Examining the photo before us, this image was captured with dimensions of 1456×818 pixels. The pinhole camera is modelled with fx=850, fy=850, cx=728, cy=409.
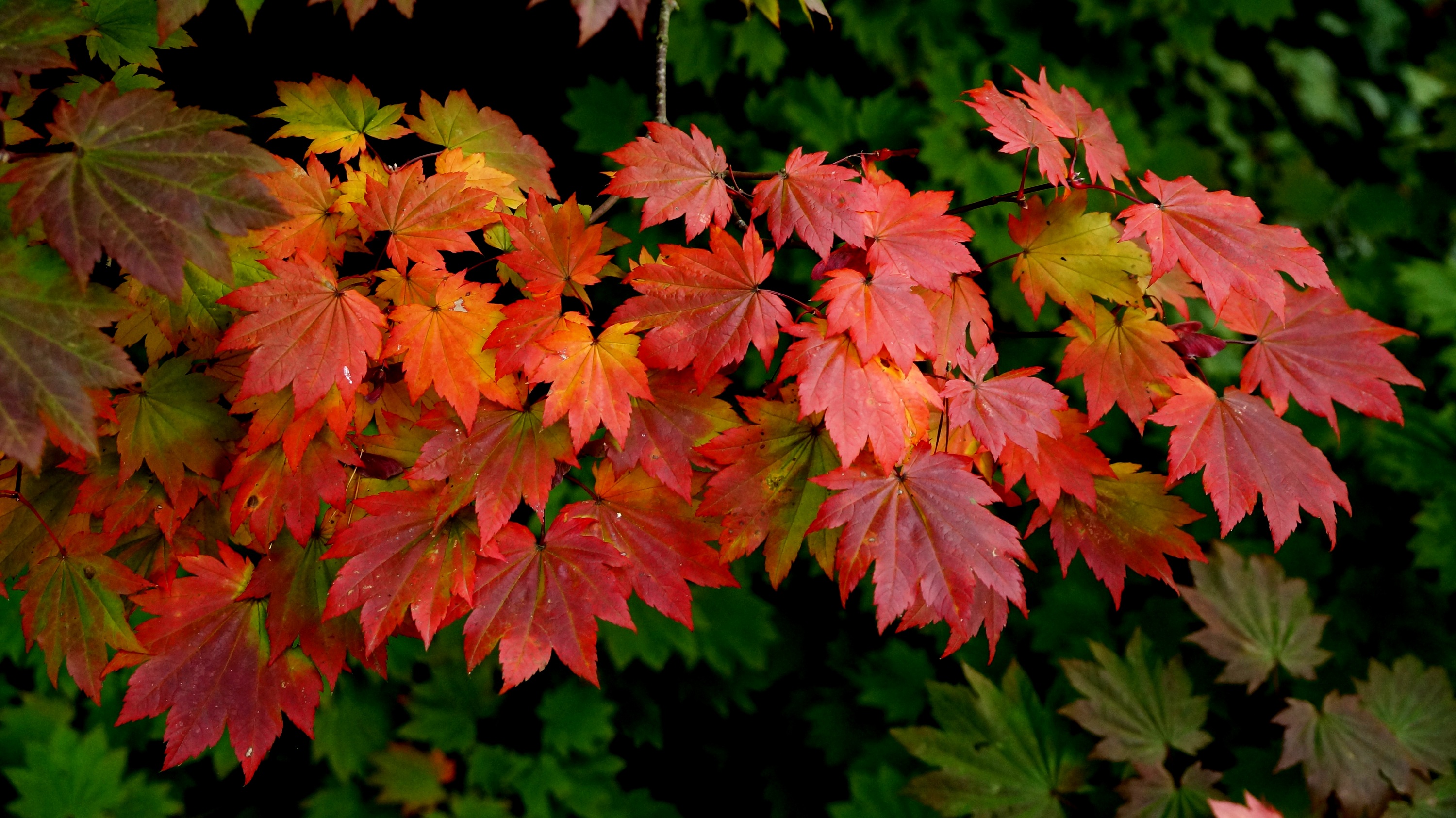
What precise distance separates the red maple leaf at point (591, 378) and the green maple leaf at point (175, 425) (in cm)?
45

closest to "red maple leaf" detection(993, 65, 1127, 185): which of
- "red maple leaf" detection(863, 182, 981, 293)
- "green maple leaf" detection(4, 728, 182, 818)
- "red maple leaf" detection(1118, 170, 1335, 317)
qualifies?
"red maple leaf" detection(1118, 170, 1335, 317)

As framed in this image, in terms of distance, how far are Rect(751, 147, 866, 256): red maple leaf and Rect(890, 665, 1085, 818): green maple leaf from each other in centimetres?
141

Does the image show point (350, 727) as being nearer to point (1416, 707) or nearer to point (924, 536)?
point (924, 536)

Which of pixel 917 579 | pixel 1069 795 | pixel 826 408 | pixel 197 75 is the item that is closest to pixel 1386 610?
pixel 1069 795

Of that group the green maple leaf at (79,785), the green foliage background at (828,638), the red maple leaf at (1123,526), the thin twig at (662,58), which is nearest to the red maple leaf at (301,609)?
the thin twig at (662,58)

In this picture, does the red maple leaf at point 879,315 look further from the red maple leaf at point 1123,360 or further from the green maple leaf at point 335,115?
the green maple leaf at point 335,115

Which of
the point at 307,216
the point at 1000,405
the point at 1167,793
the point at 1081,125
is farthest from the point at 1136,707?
the point at 307,216

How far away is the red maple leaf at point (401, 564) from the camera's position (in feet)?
3.48

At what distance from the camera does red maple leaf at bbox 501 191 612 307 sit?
1.10 m

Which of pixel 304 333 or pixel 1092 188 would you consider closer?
pixel 304 333

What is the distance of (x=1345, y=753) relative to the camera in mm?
1957

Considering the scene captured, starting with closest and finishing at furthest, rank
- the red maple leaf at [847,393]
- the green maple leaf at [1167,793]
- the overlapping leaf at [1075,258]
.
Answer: the red maple leaf at [847,393] < the overlapping leaf at [1075,258] < the green maple leaf at [1167,793]

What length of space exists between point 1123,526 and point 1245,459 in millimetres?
189

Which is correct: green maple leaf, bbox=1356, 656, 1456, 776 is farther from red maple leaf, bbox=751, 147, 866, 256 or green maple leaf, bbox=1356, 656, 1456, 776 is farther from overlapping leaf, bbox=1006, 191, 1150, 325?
red maple leaf, bbox=751, 147, 866, 256
